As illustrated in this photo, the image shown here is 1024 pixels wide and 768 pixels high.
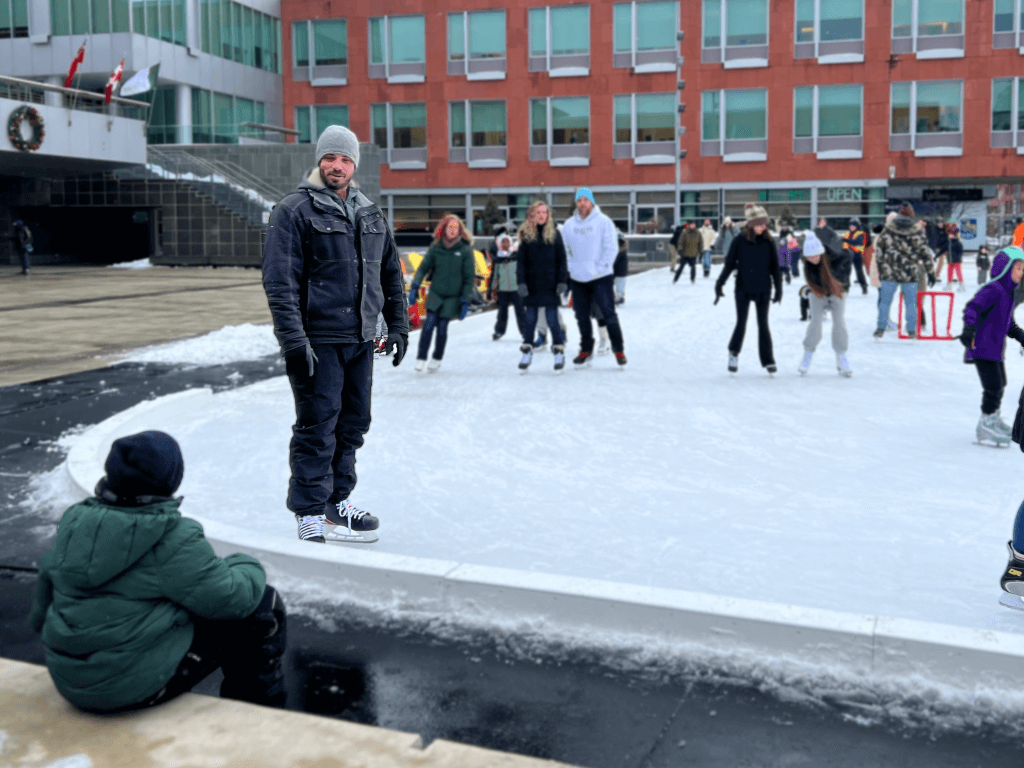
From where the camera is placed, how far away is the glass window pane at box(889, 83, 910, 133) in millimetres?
49562

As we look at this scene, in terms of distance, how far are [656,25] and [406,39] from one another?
11875 millimetres

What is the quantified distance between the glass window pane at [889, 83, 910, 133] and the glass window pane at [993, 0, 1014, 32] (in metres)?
4.58

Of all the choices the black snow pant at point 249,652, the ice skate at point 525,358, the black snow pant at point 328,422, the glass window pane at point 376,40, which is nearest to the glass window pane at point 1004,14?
the glass window pane at point 376,40

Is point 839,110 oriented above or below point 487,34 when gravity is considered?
below

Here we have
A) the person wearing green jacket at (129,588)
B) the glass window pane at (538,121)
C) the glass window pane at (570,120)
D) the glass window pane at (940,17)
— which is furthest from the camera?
the glass window pane at (538,121)

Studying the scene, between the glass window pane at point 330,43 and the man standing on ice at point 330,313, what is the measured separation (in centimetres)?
5148

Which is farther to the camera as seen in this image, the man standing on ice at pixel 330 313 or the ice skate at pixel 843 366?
the ice skate at pixel 843 366

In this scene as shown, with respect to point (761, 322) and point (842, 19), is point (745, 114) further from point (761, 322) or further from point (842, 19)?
point (761, 322)

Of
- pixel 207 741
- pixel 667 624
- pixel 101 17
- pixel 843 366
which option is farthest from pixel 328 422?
pixel 101 17

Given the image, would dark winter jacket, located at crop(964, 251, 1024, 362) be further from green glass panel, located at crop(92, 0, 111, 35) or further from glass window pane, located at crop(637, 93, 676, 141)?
glass window pane, located at crop(637, 93, 676, 141)

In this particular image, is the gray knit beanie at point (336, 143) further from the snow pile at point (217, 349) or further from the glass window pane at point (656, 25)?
the glass window pane at point (656, 25)

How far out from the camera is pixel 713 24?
5019cm

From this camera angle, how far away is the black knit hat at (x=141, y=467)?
3.08 metres

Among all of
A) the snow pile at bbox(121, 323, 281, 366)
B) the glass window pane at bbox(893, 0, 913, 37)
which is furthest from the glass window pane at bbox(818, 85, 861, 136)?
the snow pile at bbox(121, 323, 281, 366)
